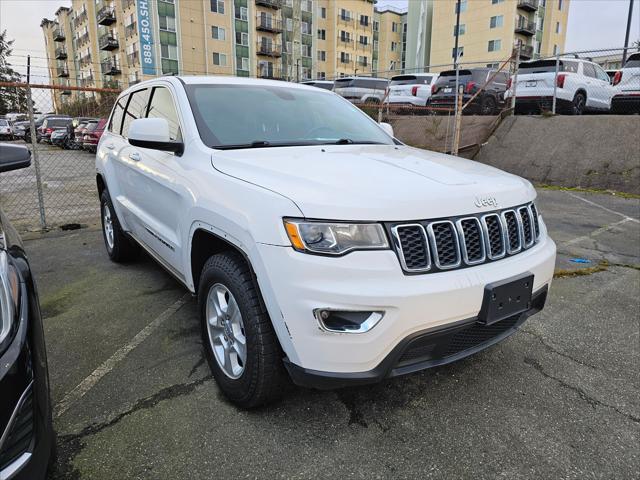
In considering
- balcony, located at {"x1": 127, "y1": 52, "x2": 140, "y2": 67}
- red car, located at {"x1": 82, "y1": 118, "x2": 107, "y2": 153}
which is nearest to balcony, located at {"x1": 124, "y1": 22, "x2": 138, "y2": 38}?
balcony, located at {"x1": 127, "y1": 52, "x2": 140, "y2": 67}

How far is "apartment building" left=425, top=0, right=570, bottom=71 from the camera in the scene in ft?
157

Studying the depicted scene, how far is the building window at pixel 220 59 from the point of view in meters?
47.4

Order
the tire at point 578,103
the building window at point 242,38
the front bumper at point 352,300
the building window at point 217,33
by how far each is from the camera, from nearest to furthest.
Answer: the front bumper at point 352,300 < the tire at point 578,103 < the building window at point 217,33 < the building window at point 242,38

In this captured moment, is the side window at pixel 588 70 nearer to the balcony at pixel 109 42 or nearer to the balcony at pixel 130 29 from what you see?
the balcony at pixel 130 29

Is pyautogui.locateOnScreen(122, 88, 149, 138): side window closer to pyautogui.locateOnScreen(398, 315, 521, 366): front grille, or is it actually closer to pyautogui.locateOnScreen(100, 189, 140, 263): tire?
pyautogui.locateOnScreen(100, 189, 140, 263): tire

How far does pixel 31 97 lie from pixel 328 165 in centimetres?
533

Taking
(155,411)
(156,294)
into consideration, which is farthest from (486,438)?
(156,294)

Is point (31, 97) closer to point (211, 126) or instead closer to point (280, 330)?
point (211, 126)

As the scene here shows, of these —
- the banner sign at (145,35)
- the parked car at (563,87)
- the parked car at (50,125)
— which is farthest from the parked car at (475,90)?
the banner sign at (145,35)

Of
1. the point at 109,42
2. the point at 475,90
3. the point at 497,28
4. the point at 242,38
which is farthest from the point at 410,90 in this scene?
the point at 109,42

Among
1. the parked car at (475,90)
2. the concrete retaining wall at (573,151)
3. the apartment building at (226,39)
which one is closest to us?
the concrete retaining wall at (573,151)

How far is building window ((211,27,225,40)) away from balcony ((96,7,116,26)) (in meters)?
12.9

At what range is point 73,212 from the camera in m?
7.86

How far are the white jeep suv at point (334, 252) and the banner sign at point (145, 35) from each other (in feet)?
149
